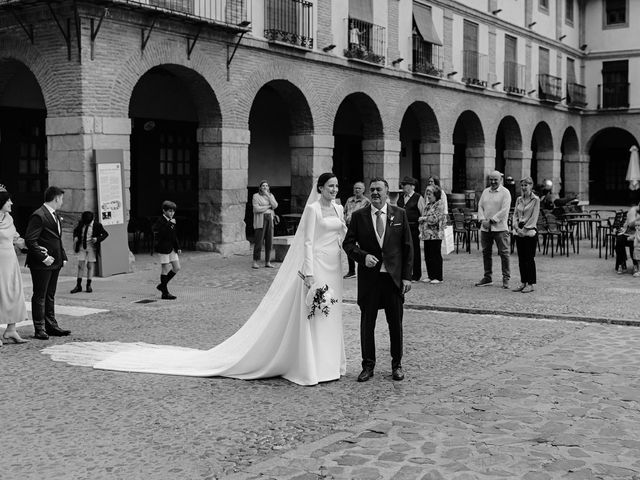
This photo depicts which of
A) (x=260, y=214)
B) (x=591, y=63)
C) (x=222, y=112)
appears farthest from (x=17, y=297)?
(x=591, y=63)

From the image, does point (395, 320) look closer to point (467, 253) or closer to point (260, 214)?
point (260, 214)

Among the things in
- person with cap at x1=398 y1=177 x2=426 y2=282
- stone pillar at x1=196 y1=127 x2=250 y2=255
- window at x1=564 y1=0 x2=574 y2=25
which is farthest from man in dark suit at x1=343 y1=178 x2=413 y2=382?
window at x1=564 y1=0 x2=574 y2=25

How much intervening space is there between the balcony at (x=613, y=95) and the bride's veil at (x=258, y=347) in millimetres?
33053

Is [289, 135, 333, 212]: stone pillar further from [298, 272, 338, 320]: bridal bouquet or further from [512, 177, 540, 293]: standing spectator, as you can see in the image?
[298, 272, 338, 320]: bridal bouquet

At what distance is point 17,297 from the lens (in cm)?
871

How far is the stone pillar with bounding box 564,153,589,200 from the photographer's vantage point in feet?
126

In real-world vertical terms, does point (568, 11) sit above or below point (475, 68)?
above

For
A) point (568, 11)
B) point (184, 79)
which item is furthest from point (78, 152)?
point (568, 11)

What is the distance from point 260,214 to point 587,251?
7927 millimetres

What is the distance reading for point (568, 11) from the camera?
120 feet

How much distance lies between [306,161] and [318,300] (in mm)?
13911

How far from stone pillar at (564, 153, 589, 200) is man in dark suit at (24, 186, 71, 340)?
32.3 metres

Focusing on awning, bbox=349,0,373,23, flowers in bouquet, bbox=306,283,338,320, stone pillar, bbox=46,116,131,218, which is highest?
awning, bbox=349,0,373,23

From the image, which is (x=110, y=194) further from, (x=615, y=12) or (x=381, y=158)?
(x=615, y=12)
